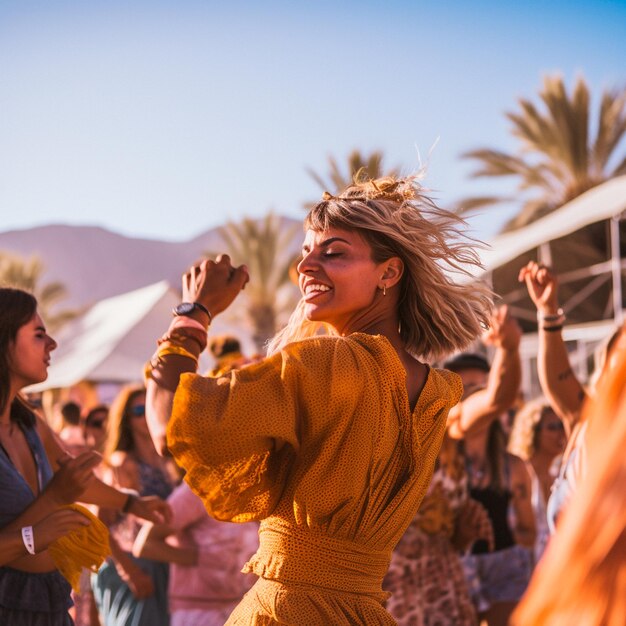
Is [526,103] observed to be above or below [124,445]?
above

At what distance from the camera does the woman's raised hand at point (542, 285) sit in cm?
437

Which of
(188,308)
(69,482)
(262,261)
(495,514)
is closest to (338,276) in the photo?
(188,308)

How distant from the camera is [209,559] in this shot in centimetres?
572

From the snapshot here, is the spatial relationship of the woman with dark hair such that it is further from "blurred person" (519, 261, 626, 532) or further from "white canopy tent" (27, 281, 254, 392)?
"white canopy tent" (27, 281, 254, 392)

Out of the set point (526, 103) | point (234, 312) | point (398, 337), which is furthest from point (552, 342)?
point (234, 312)

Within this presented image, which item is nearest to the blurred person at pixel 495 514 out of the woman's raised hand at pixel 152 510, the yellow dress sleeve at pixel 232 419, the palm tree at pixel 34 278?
the woman's raised hand at pixel 152 510

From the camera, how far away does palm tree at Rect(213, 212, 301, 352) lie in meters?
28.0

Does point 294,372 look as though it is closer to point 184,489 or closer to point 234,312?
point 184,489

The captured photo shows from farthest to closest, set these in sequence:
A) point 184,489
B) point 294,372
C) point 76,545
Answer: point 184,489 → point 76,545 → point 294,372

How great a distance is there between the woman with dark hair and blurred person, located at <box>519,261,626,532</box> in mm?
1992

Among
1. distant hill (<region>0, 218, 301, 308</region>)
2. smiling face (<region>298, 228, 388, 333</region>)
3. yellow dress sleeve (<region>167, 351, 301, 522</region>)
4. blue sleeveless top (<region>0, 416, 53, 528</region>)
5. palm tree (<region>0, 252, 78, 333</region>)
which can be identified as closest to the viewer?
yellow dress sleeve (<region>167, 351, 301, 522</region>)

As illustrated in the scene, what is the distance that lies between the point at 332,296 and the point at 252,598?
2.92ft

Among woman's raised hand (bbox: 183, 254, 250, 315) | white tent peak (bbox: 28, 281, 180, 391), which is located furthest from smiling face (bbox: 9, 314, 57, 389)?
white tent peak (bbox: 28, 281, 180, 391)

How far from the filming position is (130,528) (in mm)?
6363
